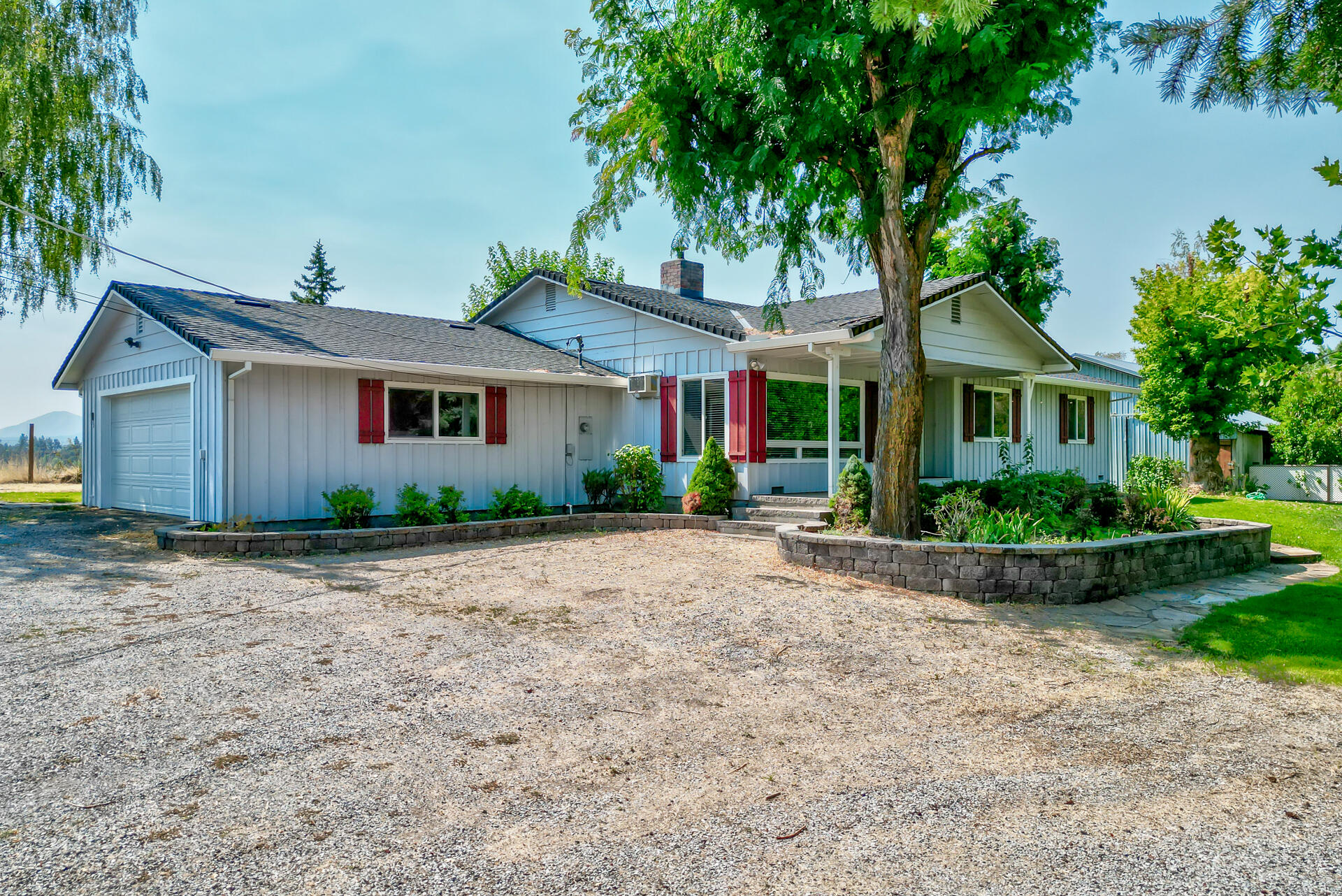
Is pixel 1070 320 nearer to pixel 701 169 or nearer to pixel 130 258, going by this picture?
pixel 701 169

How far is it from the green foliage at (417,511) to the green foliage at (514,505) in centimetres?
105

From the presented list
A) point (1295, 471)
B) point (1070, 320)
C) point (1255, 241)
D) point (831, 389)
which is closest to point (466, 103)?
point (831, 389)

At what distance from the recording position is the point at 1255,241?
15.7 feet

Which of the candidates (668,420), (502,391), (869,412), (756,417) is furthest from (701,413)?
(869,412)

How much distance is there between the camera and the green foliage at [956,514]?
27.6 ft

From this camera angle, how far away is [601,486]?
43.9ft

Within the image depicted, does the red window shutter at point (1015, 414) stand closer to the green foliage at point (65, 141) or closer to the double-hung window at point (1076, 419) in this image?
the double-hung window at point (1076, 419)

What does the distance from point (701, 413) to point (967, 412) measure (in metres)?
6.22

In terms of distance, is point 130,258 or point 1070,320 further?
point 1070,320

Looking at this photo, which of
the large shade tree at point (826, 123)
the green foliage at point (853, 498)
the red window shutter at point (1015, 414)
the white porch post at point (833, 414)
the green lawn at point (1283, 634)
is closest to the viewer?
the green lawn at point (1283, 634)

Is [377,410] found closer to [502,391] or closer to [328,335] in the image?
[328,335]

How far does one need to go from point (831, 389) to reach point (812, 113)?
479 centimetres

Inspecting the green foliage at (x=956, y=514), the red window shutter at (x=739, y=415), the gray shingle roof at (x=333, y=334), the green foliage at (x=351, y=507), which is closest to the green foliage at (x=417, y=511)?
the green foliage at (x=351, y=507)

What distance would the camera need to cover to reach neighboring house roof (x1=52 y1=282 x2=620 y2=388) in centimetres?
1105
